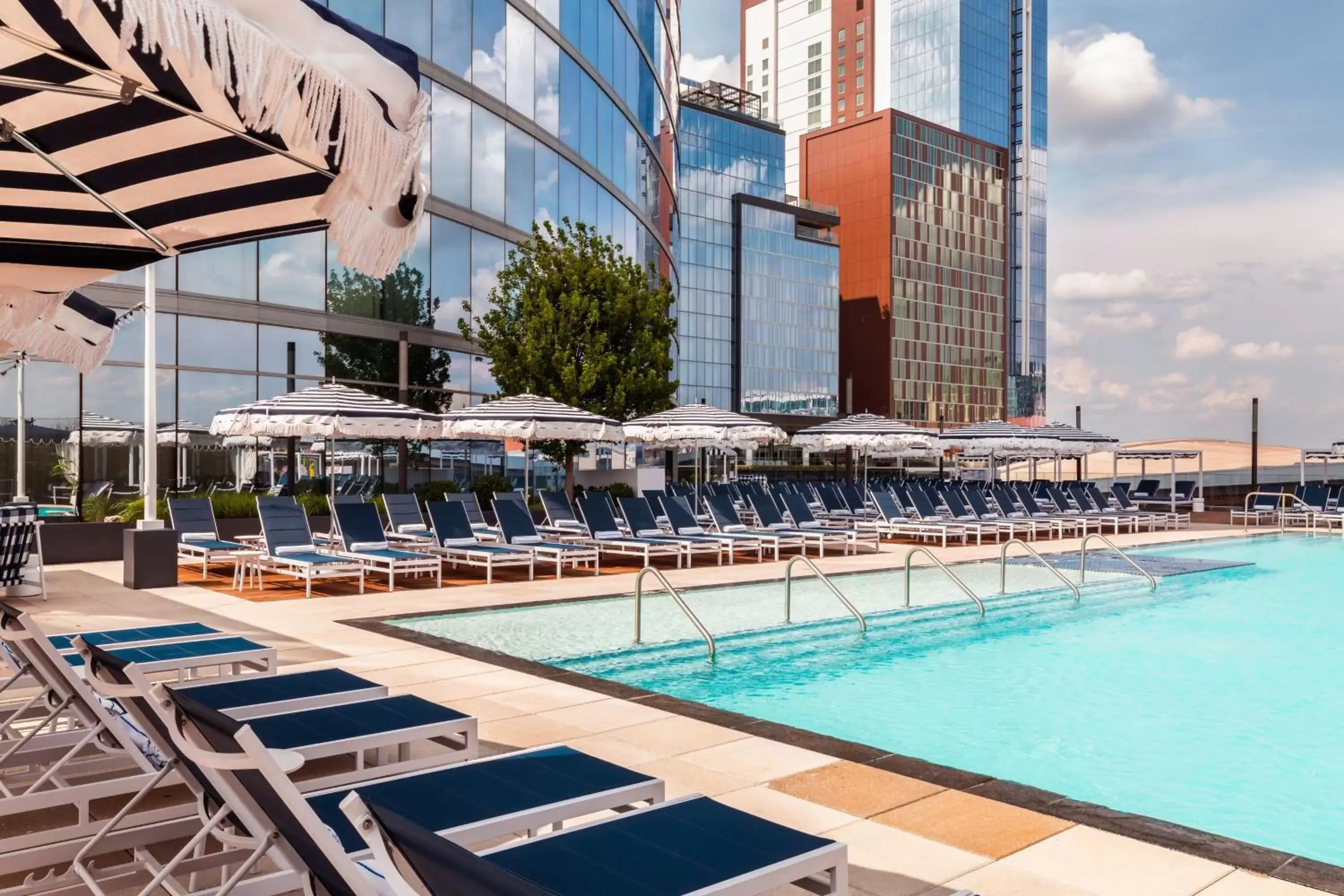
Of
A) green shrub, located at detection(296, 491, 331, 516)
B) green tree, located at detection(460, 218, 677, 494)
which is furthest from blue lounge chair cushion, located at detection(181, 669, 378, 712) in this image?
green tree, located at detection(460, 218, 677, 494)

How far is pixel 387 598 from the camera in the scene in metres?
10.8

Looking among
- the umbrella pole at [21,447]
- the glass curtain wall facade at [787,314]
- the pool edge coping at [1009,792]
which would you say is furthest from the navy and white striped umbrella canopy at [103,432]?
the glass curtain wall facade at [787,314]

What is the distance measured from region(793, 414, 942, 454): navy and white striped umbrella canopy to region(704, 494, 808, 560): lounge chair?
251 inches

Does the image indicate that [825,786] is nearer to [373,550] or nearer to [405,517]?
[373,550]

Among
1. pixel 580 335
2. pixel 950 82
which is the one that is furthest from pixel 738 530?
pixel 950 82

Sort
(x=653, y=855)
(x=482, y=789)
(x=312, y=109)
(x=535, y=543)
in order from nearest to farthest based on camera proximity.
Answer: (x=653, y=855), (x=312, y=109), (x=482, y=789), (x=535, y=543)

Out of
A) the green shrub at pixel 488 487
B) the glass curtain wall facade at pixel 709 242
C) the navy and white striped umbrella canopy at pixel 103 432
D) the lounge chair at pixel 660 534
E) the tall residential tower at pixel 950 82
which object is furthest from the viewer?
the tall residential tower at pixel 950 82

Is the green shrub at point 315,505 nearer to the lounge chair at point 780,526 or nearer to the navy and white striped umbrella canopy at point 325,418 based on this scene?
the navy and white striped umbrella canopy at point 325,418

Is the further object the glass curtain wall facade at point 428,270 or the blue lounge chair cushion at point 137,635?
the glass curtain wall facade at point 428,270

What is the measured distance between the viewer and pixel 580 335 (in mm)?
19578

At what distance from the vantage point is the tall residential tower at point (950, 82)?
101 m

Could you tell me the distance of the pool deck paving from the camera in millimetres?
3529

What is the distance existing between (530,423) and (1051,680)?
9073mm

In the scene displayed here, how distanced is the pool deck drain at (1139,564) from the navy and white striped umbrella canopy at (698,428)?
4985mm
